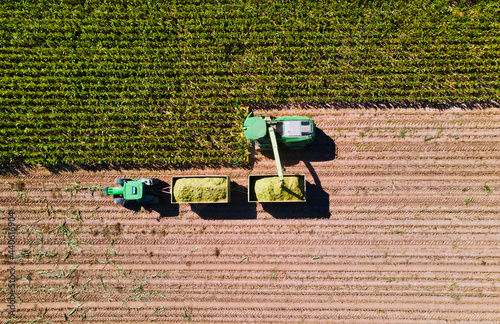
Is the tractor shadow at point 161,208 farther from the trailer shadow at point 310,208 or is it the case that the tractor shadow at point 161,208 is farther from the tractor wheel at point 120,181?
the trailer shadow at point 310,208

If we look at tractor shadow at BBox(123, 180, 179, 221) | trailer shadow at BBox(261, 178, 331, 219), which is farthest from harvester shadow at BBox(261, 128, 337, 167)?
tractor shadow at BBox(123, 180, 179, 221)

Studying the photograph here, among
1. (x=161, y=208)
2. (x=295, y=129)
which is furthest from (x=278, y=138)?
(x=161, y=208)

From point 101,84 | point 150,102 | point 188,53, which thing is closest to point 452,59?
point 188,53

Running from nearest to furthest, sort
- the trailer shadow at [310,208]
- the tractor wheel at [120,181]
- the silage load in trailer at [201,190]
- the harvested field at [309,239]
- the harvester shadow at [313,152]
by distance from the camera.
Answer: the silage load in trailer at [201,190], the tractor wheel at [120,181], the harvested field at [309,239], the trailer shadow at [310,208], the harvester shadow at [313,152]

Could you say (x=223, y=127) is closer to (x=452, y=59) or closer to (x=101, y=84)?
(x=101, y=84)

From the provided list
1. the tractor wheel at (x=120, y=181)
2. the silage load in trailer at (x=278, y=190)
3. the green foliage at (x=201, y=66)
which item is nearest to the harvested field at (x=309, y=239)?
the tractor wheel at (x=120, y=181)

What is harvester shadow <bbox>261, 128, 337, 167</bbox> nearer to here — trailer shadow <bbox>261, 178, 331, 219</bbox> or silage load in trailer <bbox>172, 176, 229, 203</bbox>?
trailer shadow <bbox>261, 178, 331, 219</bbox>
